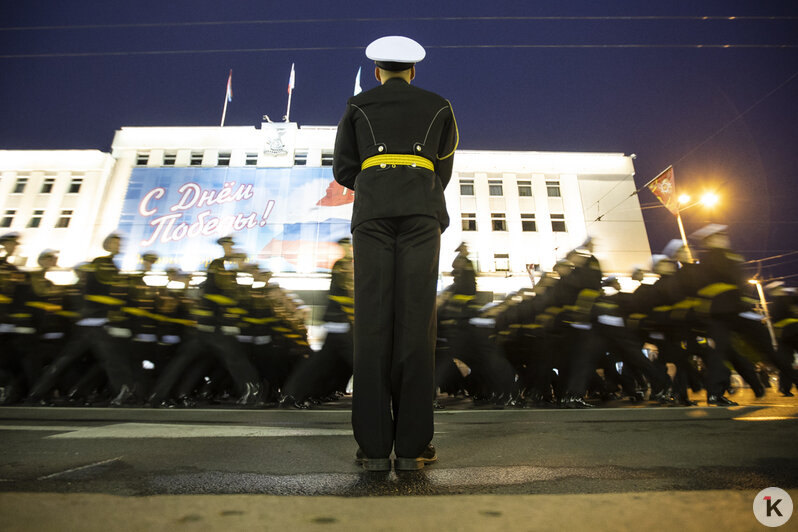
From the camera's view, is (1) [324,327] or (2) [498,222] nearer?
(1) [324,327]

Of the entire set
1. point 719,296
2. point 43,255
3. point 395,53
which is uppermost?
point 43,255

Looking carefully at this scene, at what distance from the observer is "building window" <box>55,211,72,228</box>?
85.7 feet

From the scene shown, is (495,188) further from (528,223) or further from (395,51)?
(395,51)

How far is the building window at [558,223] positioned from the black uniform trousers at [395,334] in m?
26.8

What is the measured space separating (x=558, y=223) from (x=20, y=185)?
3310 centimetres

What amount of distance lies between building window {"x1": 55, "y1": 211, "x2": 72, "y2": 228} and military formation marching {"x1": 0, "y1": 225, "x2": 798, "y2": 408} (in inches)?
994

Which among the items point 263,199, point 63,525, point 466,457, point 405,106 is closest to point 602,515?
point 466,457

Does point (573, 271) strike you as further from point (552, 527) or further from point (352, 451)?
point (552, 527)

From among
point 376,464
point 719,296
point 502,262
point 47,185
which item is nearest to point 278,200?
point 502,262

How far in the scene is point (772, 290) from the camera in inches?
256

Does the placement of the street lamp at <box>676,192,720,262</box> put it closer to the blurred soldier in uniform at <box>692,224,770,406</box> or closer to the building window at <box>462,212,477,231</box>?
the building window at <box>462,212,477,231</box>

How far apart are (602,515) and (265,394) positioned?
20.1ft

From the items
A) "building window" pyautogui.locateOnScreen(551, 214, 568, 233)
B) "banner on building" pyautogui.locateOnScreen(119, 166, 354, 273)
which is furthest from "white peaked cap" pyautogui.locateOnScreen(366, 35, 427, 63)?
"building window" pyautogui.locateOnScreen(551, 214, 568, 233)

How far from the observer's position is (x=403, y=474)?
1459 millimetres
